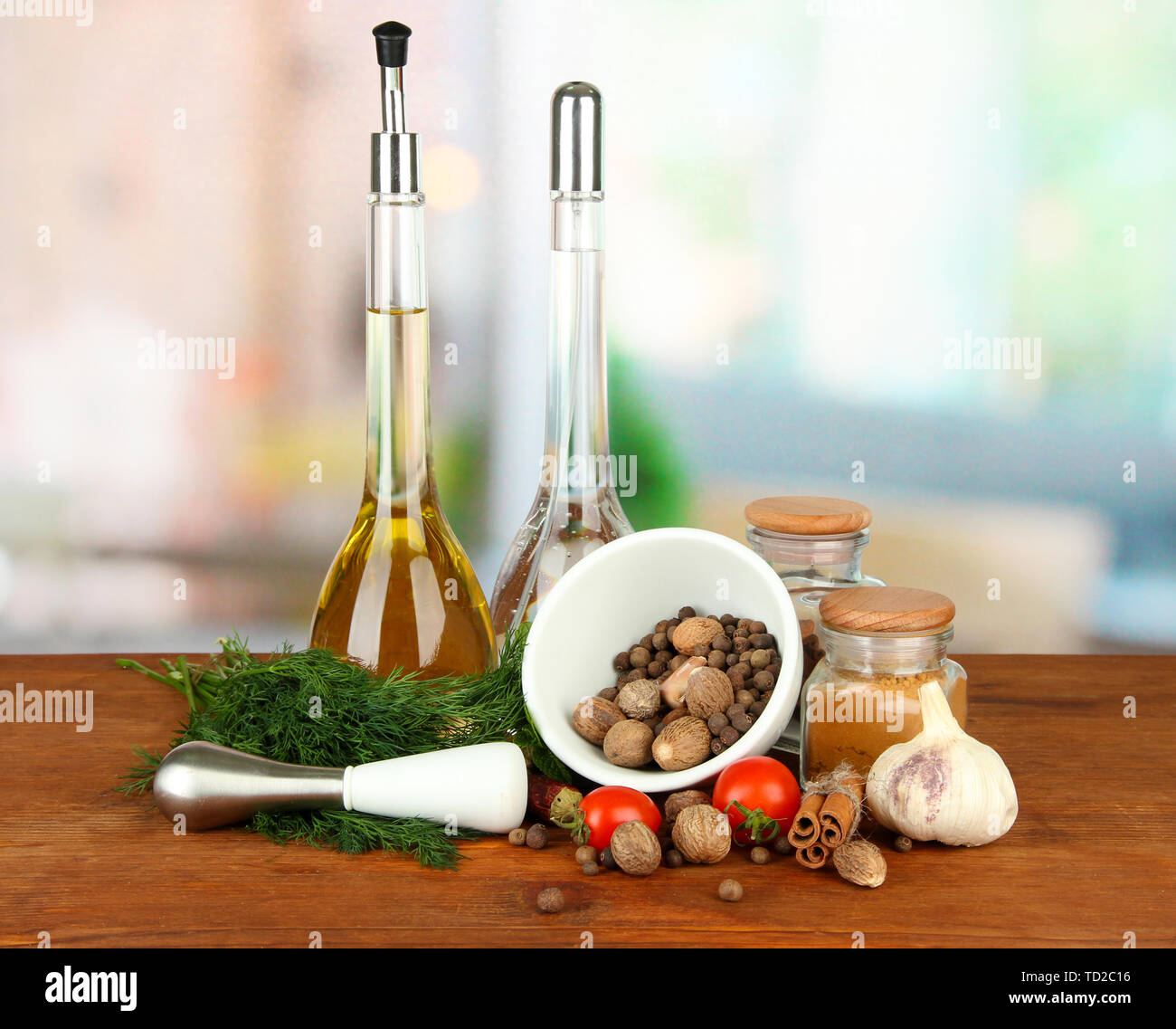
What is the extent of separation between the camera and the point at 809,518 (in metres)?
0.73

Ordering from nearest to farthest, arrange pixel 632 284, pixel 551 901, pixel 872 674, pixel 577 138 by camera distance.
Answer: pixel 551 901 < pixel 872 674 < pixel 577 138 < pixel 632 284

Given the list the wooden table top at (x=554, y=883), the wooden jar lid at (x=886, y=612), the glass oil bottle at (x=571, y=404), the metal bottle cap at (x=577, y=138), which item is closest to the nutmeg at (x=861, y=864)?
the wooden table top at (x=554, y=883)

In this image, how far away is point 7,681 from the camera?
0.89 metres

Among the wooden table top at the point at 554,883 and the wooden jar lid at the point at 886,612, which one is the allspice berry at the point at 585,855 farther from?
the wooden jar lid at the point at 886,612

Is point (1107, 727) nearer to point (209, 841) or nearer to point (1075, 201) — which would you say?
point (1075, 201)

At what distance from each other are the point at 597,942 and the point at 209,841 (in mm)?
221

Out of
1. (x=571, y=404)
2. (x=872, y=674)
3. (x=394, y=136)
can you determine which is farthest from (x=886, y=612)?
(x=394, y=136)

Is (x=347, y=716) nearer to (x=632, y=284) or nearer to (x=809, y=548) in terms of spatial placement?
(x=809, y=548)

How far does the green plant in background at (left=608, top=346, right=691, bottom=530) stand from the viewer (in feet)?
3.32

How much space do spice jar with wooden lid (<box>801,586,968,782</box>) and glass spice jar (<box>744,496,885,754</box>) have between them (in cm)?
5

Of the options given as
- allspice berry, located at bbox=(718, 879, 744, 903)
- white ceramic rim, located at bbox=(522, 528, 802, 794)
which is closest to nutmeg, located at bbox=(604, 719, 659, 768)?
white ceramic rim, located at bbox=(522, 528, 802, 794)

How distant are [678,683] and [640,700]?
0.03 m

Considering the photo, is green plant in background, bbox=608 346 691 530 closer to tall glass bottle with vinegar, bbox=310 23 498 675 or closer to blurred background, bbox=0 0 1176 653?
blurred background, bbox=0 0 1176 653

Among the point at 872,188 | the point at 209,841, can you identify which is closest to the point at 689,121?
the point at 872,188
